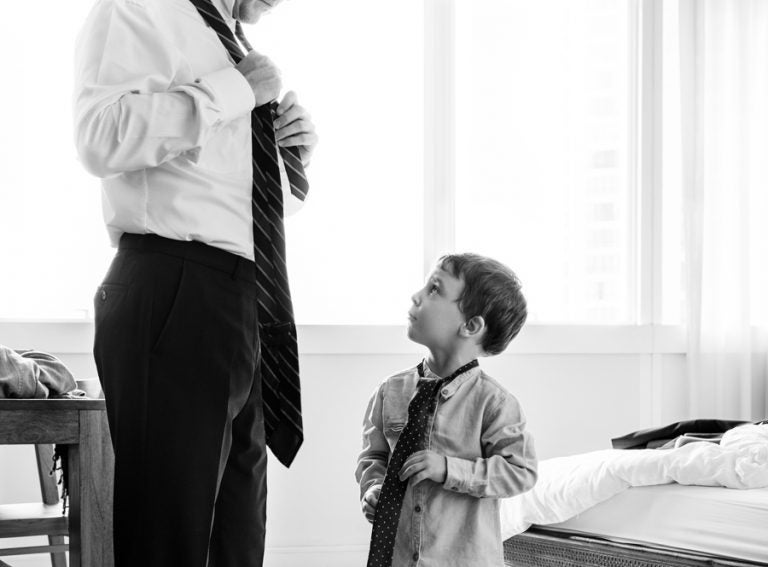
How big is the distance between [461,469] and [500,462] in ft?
0.24

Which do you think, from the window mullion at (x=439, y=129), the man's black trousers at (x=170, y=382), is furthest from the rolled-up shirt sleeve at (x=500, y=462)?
the window mullion at (x=439, y=129)

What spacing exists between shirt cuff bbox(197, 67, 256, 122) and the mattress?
1.50m

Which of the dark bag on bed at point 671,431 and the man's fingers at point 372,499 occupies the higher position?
the man's fingers at point 372,499

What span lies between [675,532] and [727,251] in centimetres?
171

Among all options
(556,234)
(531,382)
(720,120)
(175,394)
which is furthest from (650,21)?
(175,394)

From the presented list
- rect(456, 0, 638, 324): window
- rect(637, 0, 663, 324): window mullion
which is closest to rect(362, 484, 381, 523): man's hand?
rect(456, 0, 638, 324): window

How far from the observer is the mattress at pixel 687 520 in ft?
7.33

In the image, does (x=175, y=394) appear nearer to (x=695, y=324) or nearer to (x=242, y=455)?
(x=242, y=455)

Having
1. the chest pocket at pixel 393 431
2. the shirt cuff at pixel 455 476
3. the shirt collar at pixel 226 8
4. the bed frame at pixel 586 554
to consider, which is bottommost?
the bed frame at pixel 586 554

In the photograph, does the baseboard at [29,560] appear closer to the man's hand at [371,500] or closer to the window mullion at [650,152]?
the man's hand at [371,500]

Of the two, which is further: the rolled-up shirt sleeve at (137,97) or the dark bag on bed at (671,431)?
the dark bag on bed at (671,431)

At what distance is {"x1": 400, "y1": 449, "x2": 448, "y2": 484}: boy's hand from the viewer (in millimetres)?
1610

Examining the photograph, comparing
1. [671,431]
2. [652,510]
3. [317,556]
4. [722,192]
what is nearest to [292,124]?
[652,510]

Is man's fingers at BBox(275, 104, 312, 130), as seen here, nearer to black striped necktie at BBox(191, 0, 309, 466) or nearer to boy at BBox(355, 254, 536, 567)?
black striped necktie at BBox(191, 0, 309, 466)
